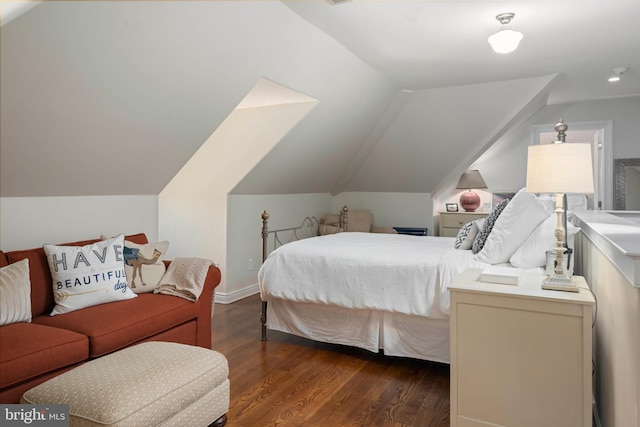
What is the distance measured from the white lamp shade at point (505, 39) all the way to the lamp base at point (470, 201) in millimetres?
3611

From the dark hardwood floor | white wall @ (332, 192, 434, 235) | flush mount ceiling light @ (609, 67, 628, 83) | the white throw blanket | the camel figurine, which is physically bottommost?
the dark hardwood floor

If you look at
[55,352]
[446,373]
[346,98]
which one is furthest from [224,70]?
[446,373]

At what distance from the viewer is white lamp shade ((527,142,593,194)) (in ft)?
6.69

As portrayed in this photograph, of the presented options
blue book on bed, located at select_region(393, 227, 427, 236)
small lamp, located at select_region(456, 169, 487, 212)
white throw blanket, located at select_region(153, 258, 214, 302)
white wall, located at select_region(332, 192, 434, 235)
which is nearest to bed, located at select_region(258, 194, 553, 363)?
white throw blanket, located at select_region(153, 258, 214, 302)

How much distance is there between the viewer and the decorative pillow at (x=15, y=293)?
224cm

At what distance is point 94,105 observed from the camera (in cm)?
264

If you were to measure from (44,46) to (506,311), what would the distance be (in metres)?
2.50

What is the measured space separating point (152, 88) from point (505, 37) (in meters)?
2.38

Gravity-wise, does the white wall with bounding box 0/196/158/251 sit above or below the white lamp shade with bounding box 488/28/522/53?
below

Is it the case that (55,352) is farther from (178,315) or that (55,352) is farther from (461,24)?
(461,24)

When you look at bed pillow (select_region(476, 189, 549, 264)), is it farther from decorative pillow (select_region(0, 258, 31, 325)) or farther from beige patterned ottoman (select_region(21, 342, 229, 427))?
decorative pillow (select_region(0, 258, 31, 325))

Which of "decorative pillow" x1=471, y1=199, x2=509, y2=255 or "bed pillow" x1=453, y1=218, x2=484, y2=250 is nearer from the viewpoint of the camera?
"decorative pillow" x1=471, y1=199, x2=509, y2=255

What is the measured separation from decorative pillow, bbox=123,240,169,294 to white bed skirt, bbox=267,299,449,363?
91 centimetres

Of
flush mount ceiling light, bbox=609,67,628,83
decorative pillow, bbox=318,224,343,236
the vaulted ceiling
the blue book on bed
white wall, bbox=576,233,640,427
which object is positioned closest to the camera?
white wall, bbox=576,233,640,427
